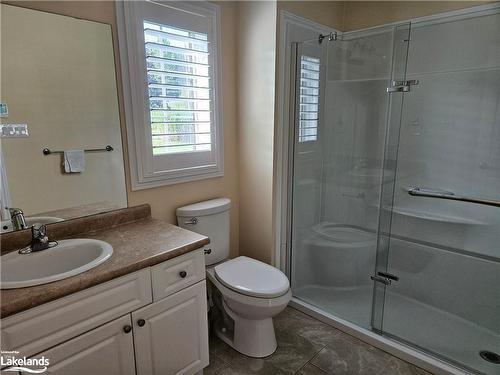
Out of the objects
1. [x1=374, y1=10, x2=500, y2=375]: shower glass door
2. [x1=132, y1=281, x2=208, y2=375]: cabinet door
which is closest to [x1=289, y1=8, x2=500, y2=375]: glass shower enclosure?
[x1=374, y1=10, x2=500, y2=375]: shower glass door

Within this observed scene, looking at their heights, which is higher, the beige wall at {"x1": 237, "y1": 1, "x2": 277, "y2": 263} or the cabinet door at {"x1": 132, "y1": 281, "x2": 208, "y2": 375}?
the beige wall at {"x1": 237, "y1": 1, "x2": 277, "y2": 263}

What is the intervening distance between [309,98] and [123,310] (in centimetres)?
188

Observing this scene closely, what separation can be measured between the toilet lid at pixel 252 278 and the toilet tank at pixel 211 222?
Result: 0.15 meters

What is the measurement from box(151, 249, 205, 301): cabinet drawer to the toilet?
332 mm

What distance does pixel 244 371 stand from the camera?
69.6 inches

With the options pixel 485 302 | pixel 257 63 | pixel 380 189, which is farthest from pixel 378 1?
pixel 485 302

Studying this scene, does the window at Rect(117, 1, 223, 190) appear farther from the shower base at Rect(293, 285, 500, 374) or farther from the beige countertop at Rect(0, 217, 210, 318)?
the shower base at Rect(293, 285, 500, 374)

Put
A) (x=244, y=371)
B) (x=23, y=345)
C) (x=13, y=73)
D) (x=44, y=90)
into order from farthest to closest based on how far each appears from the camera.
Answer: (x=244, y=371), (x=44, y=90), (x=13, y=73), (x=23, y=345)

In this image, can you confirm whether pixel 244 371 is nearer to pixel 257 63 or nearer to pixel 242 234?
pixel 242 234

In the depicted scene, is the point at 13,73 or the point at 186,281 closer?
the point at 13,73

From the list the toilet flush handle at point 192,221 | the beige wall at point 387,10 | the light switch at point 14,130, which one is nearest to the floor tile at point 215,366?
the toilet flush handle at point 192,221

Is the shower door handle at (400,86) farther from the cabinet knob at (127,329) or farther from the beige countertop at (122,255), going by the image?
the cabinet knob at (127,329)

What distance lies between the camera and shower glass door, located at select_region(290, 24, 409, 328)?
221 centimetres

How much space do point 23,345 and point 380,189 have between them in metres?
2.15
